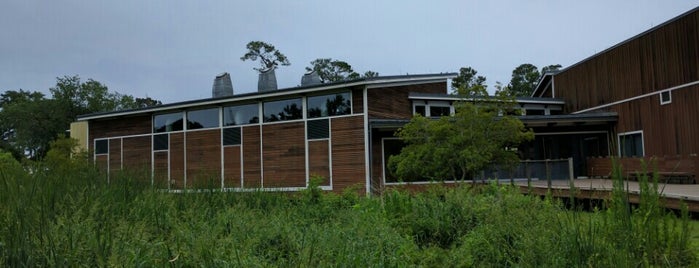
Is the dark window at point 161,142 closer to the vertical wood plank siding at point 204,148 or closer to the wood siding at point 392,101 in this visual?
the vertical wood plank siding at point 204,148

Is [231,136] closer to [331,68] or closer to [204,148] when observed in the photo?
[204,148]

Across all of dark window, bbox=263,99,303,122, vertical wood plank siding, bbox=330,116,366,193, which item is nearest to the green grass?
vertical wood plank siding, bbox=330,116,366,193

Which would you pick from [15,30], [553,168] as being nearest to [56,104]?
[15,30]

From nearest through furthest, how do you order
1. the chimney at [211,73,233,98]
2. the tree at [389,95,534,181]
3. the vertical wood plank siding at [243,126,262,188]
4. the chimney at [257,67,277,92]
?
the tree at [389,95,534,181] < the vertical wood plank siding at [243,126,262,188] < the chimney at [257,67,277,92] < the chimney at [211,73,233,98]

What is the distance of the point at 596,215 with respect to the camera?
13.1ft

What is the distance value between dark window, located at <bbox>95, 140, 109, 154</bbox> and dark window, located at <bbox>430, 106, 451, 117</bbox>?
50.4 ft

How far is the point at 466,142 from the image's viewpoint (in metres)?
13.8

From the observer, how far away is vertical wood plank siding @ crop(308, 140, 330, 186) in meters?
18.2

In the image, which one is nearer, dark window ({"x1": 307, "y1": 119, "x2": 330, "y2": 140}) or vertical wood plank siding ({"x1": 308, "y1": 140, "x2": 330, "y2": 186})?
vertical wood plank siding ({"x1": 308, "y1": 140, "x2": 330, "y2": 186})

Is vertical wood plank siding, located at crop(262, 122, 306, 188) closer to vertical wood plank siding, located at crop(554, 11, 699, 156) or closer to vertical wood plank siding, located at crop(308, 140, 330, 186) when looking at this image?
vertical wood plank siding, located at crop(308, 140, 330, 186)

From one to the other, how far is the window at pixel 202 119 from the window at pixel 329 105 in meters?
4.71

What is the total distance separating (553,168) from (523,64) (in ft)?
117

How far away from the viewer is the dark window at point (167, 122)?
→ 72.3ft

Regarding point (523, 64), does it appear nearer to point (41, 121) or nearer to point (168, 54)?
point (168, 54)
